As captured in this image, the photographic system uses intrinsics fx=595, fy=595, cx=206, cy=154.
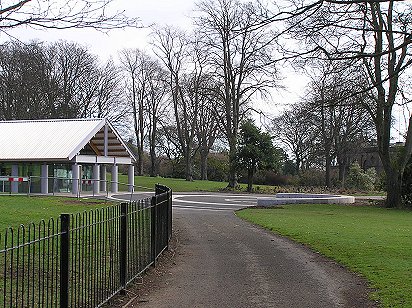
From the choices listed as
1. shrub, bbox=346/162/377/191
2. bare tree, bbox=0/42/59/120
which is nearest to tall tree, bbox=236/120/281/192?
shrub, bbox=346/162/377/191

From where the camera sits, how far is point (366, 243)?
15.4m

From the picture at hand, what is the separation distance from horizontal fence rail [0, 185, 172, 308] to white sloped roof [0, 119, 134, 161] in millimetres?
28985

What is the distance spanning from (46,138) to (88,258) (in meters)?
34.7

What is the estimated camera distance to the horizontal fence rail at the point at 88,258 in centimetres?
647

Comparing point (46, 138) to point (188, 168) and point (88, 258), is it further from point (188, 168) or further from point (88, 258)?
point (88, 258)

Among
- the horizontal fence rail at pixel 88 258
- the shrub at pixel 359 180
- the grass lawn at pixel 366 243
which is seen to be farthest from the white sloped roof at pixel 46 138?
the horizontal fence rail at pixel 88 258

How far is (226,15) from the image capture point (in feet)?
147

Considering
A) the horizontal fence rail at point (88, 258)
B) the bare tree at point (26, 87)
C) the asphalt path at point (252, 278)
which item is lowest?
the asphalt path at point (252, 278)

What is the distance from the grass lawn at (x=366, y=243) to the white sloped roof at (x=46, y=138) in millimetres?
16947

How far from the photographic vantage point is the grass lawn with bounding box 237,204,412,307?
9.77 meters

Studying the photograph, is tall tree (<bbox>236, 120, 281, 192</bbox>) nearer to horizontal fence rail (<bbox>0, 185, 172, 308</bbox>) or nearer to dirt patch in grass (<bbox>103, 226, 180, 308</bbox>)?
dirt patch in grass (<bbox>103, 226, 180, 308</bbox>)

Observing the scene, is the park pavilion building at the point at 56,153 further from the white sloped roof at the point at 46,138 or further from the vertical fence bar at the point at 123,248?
the vertical fence bar at the point at 123,248

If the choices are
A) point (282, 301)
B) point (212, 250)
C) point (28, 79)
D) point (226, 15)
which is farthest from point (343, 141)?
point (282, 301)

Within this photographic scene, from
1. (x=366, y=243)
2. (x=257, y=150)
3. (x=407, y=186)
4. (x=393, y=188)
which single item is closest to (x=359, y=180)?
(x=257, y=150)
